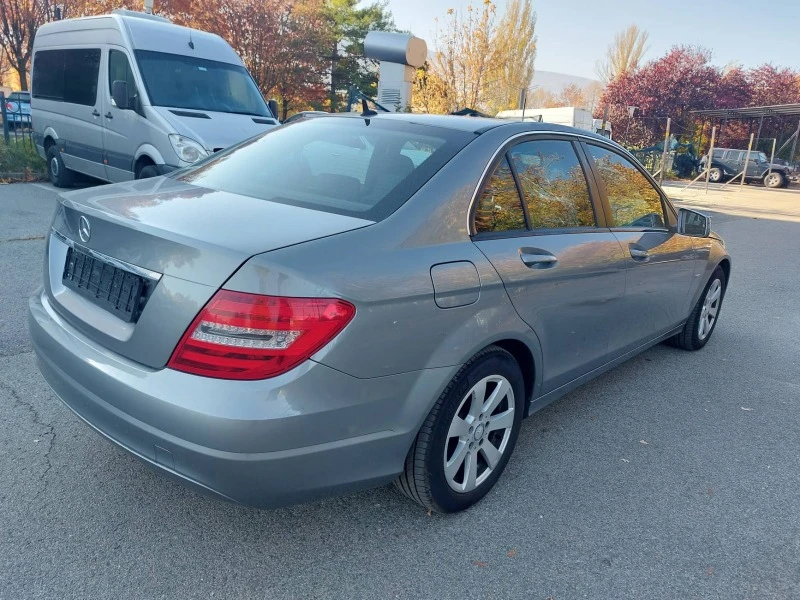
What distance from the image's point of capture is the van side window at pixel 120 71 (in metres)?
8.12

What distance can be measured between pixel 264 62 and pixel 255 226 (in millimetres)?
26094

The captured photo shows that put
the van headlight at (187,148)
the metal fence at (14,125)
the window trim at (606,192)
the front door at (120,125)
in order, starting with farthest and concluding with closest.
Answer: the metal fence at (14,125) → the front door at (120,125) → the van headlight at (187,148) → the window trim at (606,192)

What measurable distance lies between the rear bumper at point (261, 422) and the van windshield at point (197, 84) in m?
6.64

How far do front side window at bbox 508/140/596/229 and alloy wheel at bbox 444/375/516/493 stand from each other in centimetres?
82

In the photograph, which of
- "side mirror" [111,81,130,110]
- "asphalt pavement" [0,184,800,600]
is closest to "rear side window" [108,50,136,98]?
"side mirror" [111,81,130,110]

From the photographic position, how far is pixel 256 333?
1928mm

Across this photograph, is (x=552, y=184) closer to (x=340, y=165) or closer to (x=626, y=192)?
(x=626, y=192)

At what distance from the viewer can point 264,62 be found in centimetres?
2591

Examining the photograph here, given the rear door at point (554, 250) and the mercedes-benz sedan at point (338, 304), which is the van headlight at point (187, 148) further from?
the rear door at point (554, 250)

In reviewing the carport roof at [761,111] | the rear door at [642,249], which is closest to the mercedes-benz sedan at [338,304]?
the rear door at [642,249]

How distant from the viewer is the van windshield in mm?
8055

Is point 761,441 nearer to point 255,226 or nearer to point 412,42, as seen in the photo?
point 255,226

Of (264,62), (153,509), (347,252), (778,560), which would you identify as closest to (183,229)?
(347,252)

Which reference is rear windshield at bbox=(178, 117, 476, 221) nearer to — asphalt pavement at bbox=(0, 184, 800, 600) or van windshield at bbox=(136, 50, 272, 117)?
asphalt pavement at bbox=(0, 184, 800, 600)
